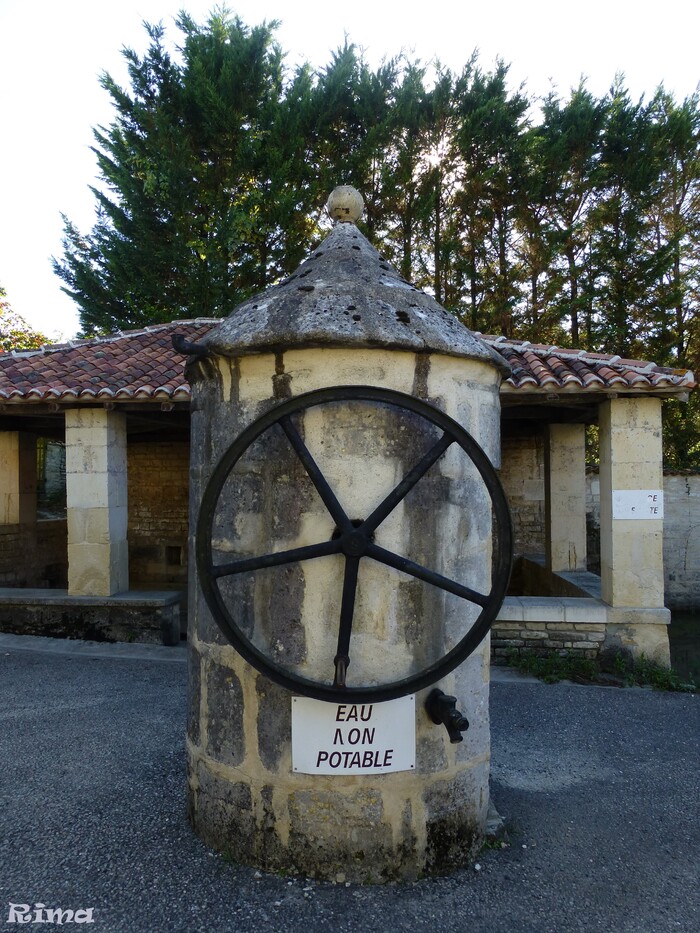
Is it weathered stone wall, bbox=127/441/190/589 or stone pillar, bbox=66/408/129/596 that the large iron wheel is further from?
weathered stone wall, bbox=127/441/190/589

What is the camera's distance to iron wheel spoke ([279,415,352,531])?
2285mm

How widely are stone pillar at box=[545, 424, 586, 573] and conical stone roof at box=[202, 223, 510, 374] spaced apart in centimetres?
624

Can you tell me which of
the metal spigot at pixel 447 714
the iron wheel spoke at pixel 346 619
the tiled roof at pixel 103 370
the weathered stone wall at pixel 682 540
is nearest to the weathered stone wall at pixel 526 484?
the weathered stone wall at pixel 682 540

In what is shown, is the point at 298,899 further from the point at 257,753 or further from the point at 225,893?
the point at 257,753

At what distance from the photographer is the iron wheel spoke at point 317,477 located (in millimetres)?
2285

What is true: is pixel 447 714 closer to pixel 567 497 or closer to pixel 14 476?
pixel 567 497

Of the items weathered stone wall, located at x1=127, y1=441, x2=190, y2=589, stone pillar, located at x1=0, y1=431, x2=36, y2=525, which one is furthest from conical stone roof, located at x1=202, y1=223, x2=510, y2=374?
weathered stone wall, located at x1=127, y1=441, x2=190, y2=589

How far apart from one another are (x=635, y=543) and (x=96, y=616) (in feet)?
19.9

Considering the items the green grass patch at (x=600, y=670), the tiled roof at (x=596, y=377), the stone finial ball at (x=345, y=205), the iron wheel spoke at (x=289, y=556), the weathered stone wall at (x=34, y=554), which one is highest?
the stone finial ball at (x=345, y=205)

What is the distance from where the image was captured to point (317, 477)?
232cm

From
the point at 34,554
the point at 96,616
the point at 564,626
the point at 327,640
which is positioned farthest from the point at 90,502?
the point at 327,640

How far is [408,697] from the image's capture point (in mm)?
2412

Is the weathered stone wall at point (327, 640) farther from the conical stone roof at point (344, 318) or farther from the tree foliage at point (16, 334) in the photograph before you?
the tree foliage at point (16, 334)

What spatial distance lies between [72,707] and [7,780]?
1.31m
